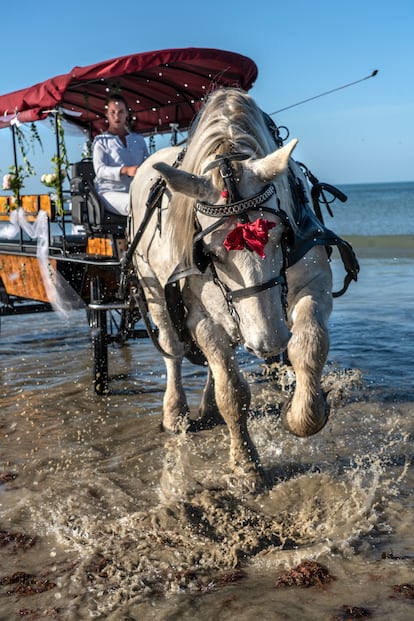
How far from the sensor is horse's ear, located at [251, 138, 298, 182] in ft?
10.7

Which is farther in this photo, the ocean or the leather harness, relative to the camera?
the leather harness

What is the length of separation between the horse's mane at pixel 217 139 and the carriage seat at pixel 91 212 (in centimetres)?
206

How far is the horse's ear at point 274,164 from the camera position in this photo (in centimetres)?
326

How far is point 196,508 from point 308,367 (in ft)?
3.26

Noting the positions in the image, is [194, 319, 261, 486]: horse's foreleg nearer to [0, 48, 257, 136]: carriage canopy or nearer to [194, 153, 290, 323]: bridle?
[194, 153, 290, 323]: bridle

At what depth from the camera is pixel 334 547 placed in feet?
10.8

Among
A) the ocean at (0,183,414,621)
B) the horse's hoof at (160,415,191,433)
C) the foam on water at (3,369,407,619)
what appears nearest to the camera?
the ocean at (0,183,414,621)

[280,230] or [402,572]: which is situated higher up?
[280,230]

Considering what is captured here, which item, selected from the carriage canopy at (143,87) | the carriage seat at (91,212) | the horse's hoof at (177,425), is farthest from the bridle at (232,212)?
the carriage seat at (91,212)

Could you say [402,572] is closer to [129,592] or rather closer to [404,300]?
[129,592]

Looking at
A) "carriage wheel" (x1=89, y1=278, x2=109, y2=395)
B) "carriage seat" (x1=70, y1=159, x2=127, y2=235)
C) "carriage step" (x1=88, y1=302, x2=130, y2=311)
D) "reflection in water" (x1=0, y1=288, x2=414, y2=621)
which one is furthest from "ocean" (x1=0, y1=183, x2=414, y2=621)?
"carriage seat" (x1=70, y1=159, x2=127, y2=235)

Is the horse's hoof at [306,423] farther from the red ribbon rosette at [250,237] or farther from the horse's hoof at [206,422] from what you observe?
the horse's hoof at [206,422]

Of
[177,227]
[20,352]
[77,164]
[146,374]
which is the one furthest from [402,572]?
[20,352]

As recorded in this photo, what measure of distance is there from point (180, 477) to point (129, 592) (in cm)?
141
